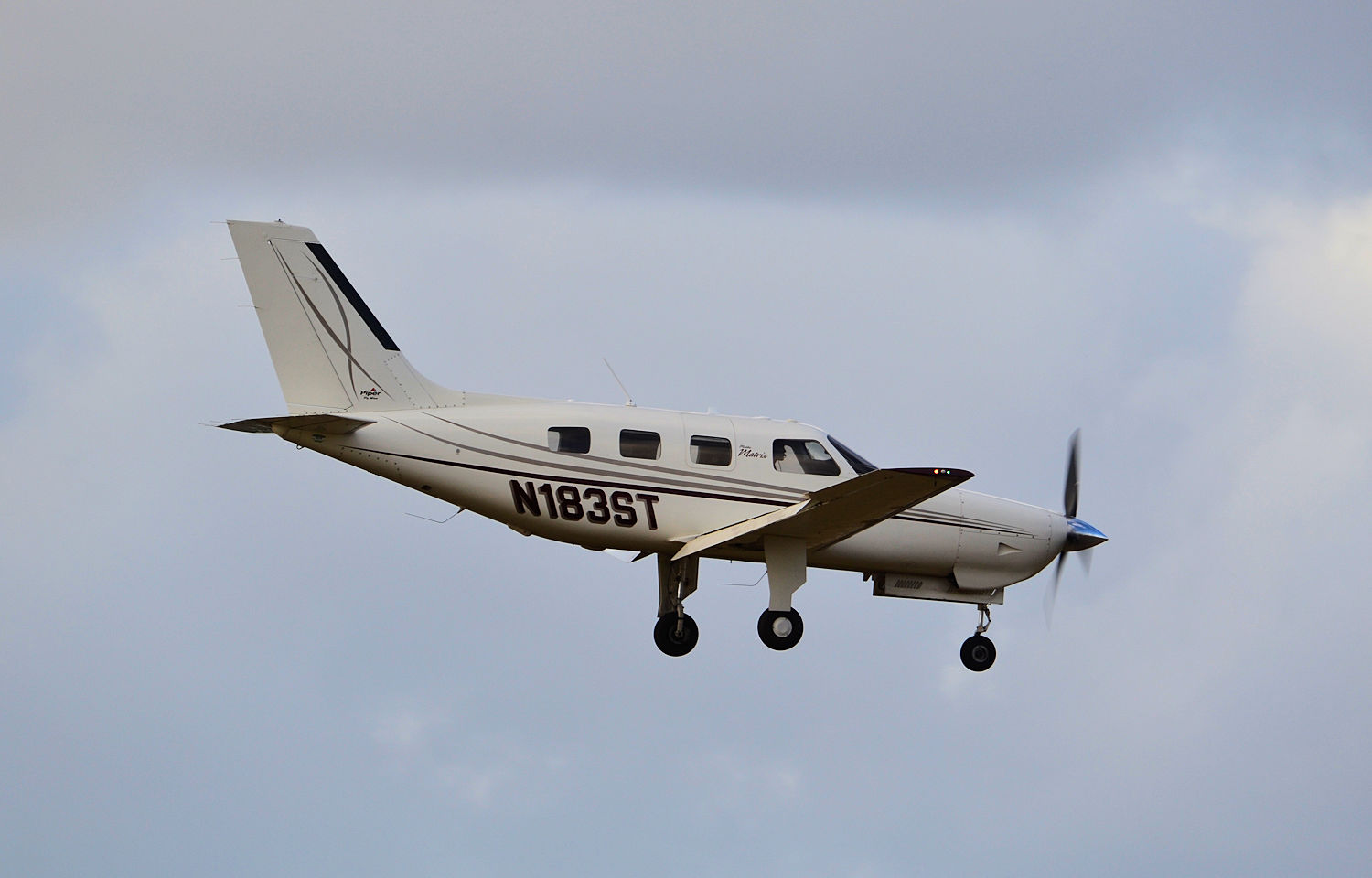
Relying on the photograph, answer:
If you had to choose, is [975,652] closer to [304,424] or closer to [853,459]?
[853,459]

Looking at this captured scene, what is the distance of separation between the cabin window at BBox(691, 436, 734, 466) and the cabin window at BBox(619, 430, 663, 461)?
66 centimetres

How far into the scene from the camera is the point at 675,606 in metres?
32.9

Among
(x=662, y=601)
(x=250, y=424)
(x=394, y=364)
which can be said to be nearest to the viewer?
(x=250, y=424)

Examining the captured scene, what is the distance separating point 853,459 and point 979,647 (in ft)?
17.0

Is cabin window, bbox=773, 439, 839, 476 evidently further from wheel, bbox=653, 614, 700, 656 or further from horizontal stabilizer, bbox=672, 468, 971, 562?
wheel, bbox=653, 614, 700, 656

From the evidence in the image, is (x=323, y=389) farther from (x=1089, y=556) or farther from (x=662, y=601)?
(x=1089, y=556)

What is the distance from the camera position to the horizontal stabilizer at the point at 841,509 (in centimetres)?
2888

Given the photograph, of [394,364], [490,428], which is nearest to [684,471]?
[490,428]

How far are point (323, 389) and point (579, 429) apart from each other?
449 centimetres

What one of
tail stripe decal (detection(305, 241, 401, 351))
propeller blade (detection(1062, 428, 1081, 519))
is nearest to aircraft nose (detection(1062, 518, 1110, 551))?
propeller blade (detection(1062, 428, 1081, 519))

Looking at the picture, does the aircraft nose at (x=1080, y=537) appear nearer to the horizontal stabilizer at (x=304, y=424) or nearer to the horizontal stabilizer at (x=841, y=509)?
the horizontal stabilizer at (x=841, y=509)

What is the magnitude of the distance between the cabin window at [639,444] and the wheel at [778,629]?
3570mm

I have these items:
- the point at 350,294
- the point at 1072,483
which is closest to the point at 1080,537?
the point at 1072,483

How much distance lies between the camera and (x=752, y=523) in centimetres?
3084
